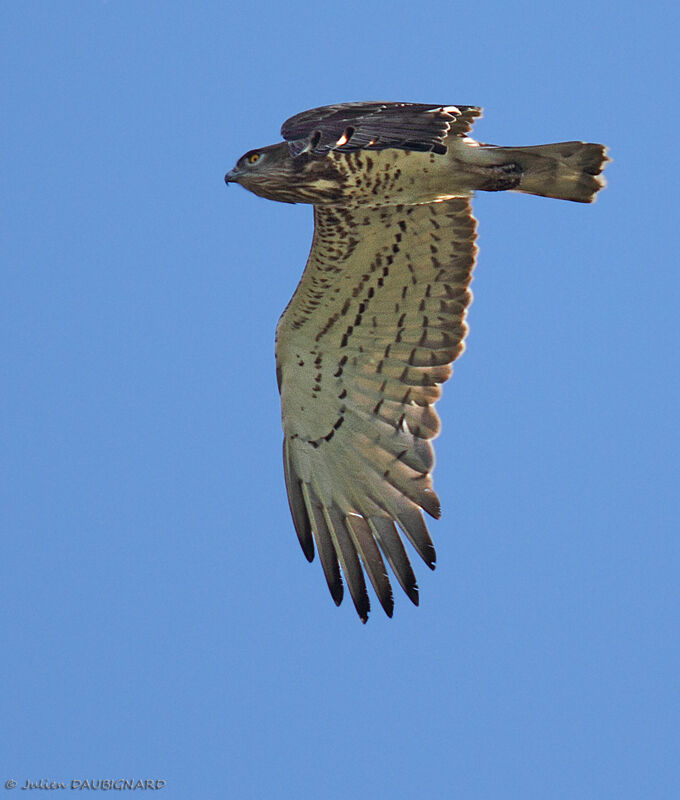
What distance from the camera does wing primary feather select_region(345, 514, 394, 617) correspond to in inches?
383

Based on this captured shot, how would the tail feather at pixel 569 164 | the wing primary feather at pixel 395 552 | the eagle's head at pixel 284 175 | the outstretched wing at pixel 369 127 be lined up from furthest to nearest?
the wing primary feather at pixel 395 552, the tail feather at pixel 569 164, the eagle's head at pixel 284 175, the outstretched wing at pixel 369 127

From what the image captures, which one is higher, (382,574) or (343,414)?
(343,414)

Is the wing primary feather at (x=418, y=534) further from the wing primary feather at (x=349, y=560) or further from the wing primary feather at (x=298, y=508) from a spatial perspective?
the wing primary feather at (x=298, y=508)

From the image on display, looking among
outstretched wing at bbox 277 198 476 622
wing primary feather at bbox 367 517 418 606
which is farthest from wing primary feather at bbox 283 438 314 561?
wing primary feather at bbox 367 517 418 606

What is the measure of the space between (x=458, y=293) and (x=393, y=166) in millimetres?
1107

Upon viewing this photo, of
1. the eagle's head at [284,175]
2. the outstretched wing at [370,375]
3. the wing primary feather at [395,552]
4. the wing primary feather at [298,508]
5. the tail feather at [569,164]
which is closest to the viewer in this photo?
the eagle's head at [284,175]

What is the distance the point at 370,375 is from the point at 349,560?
1.34 metres

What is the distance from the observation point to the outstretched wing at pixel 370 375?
32.2ft

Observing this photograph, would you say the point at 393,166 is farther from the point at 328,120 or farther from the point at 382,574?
the point at 382,574

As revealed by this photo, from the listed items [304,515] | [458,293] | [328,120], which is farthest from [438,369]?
[328,120]

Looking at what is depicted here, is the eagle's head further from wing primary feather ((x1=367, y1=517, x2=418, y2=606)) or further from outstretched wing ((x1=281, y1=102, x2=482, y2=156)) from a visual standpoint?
wing primary feather ((x1=367, y1=517, x2=418, y2=606))

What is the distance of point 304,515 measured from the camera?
33.1 ft

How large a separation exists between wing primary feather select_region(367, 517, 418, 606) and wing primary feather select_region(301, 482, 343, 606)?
30 centimetres

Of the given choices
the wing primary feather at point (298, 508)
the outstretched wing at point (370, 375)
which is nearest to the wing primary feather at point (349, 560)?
the outstretched wing at point (370, 375)
